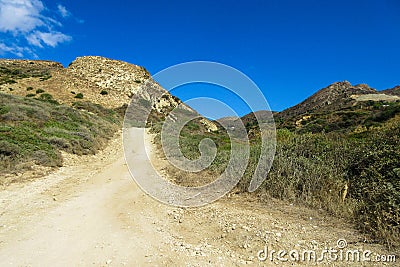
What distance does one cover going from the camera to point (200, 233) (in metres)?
4.87

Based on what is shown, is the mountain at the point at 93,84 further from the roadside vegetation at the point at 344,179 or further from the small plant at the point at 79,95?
the roadside vegetation at the point at 344,179

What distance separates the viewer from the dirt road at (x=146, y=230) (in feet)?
12.9

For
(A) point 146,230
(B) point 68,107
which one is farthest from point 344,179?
(B) point 68,107

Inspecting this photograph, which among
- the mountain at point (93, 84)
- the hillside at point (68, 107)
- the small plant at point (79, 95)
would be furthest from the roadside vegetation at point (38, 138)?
the mountain at point (93, 84)

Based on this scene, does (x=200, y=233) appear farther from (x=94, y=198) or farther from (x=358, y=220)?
(x=94, y=198)

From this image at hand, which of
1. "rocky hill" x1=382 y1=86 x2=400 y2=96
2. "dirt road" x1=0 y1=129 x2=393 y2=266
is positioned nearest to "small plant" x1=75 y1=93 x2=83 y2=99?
"dirt road" x1=0 y1=129 x2=393 y2=266

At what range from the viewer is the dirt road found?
12.9 ft

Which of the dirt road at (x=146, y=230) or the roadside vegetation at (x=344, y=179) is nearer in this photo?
the dirt road at (x=146, y=230)

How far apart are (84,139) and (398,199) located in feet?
45.0

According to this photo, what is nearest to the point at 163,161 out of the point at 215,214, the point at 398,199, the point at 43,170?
the point at 43,170

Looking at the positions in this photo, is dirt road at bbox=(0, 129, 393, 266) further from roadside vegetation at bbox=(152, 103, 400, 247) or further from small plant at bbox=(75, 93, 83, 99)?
small plant at bbox=(75, 93, 83, 99)

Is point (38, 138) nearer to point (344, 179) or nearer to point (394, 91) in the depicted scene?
point (344, 179)

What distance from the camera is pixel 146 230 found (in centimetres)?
499

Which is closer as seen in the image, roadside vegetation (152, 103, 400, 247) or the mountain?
roadside vegetation (152, 103, 400, 247)
